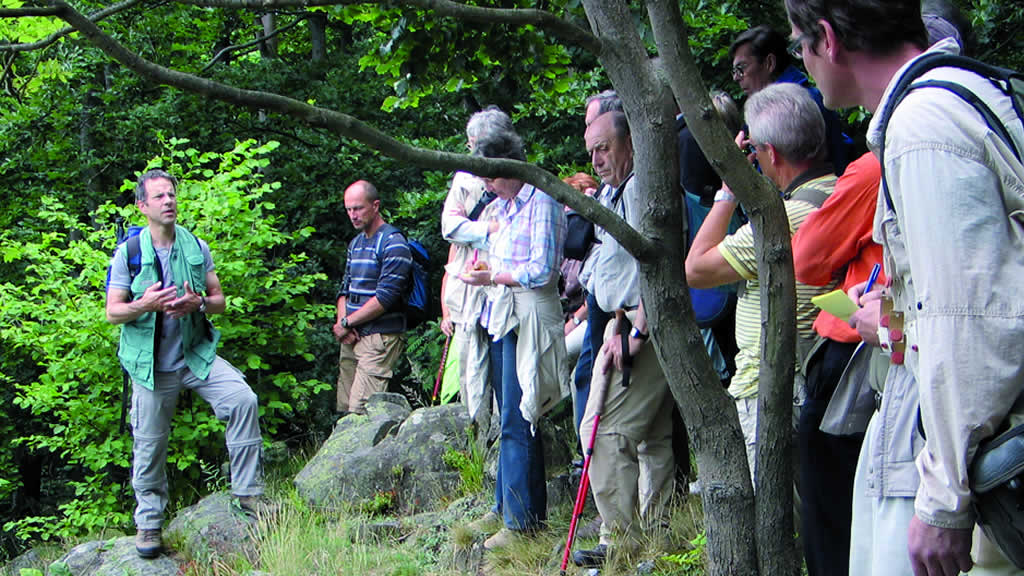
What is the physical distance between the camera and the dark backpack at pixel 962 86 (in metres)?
1.77

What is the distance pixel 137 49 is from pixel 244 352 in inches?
239

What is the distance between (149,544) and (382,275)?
2.71 metres

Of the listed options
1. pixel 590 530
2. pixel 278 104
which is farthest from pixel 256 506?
pixel 278 104

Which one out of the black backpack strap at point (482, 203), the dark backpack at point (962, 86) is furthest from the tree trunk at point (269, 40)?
the dark backpack at point (962, 86)

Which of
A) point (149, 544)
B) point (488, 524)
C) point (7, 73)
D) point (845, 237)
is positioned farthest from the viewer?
point (7, 73)

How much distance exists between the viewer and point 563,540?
4859 mm

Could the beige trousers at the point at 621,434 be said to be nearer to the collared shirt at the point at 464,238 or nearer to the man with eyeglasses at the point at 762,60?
the man with eyeglasses at the point at 762,60

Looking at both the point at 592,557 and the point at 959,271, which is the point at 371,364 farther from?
the point at 959,271

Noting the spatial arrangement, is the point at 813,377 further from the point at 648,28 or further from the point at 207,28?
the point at 207,28

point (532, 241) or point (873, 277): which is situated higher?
point (532, 241)

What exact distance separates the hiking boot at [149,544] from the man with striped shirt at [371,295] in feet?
7.31

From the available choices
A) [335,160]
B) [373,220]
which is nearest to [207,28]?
[335,160]

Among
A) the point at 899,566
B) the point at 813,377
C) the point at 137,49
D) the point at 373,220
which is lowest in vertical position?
the point at 899,566

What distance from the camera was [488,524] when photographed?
212 inches
